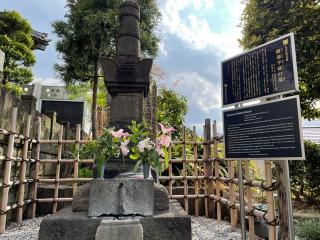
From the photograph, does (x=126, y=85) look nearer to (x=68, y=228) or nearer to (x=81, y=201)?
(x=81, y=201)

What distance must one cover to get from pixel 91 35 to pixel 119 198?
7.24 metres

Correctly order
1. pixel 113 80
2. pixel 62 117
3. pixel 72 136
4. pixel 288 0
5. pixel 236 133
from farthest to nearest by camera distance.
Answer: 1. pixel 62 117
2. pixel 72 136
3. pixel 288 0
4. pixel 113 80
5. pixel 236 133

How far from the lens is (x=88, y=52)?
8930 millimetres

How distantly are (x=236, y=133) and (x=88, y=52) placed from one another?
7.44m

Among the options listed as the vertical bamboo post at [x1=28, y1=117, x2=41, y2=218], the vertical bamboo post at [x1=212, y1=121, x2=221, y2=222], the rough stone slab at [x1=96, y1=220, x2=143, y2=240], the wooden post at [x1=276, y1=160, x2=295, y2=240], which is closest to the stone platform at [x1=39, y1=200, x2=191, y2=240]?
the rough stone slab at [x1=96, y1=220, x2=143, y2=240]

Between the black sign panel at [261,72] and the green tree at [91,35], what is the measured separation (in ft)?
19.6

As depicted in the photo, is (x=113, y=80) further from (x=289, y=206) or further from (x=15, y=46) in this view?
(x=15, y=46)

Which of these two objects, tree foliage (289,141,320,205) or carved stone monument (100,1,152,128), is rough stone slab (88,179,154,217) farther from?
tree foliage (289,141,320,205)

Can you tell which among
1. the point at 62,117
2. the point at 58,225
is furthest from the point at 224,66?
the point at 62,117

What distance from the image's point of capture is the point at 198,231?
4.11 m

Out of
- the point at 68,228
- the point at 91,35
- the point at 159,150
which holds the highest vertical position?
the point at 91,35

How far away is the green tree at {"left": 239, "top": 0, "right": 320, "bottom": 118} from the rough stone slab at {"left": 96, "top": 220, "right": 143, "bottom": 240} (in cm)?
474

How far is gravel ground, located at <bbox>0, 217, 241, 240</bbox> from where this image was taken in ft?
12.2

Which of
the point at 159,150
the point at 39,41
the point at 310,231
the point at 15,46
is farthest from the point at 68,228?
the point at 39,41
